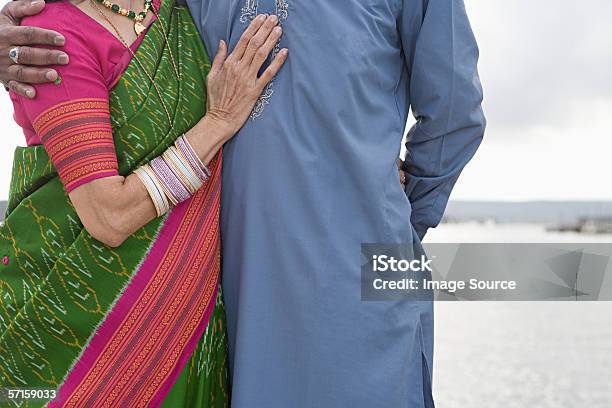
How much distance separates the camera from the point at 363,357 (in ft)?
4.31

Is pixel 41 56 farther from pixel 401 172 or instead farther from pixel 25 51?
pixel 401 172

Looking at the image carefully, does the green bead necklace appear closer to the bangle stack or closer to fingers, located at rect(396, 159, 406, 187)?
the bangle stack

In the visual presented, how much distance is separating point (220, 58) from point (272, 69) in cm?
11

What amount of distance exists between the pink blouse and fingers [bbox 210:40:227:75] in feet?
0.64

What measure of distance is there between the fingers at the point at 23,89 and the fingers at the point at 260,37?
372 mm

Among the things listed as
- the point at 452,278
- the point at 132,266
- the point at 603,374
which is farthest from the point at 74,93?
the point at 603,374

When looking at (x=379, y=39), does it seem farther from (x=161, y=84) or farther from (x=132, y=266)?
(x=132, y=266)

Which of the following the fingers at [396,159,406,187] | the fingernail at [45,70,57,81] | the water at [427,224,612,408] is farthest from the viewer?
the water at [427,224,612,408]

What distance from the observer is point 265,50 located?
1336 millimetres

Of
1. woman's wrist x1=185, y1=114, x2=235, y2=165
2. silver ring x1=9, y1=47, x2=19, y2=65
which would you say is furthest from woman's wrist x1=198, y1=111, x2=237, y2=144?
silver ring x1=9, y1=47, x2=19, y2=65

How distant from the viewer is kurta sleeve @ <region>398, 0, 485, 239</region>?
1424 mm

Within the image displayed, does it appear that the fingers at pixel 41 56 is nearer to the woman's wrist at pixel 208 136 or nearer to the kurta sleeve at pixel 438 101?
the woman's wrist at pixel 208 136

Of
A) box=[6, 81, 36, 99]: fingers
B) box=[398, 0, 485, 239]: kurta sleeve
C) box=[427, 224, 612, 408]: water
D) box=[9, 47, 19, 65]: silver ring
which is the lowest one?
box=[427, 224, 612, 408]: water

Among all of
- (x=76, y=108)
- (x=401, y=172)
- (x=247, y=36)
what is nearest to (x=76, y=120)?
(x=76, y=108)
